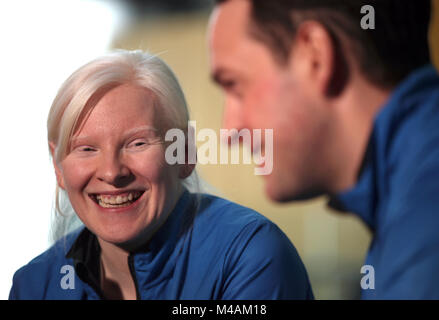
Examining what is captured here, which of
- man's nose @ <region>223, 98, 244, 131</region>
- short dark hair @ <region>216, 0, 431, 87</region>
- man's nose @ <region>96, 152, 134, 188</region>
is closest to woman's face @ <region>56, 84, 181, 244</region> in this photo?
man's nose @ <region>96, 152, 134, 188</region>

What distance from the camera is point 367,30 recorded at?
0.70 m

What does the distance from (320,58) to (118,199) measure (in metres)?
0.44

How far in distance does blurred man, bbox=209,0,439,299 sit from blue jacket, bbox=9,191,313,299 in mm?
164

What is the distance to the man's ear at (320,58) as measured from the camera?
69cm

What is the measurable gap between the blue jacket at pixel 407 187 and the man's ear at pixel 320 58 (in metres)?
0.08

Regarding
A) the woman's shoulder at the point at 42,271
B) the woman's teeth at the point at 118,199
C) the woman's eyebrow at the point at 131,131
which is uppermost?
the woman's eyebrow at the point at 131,131

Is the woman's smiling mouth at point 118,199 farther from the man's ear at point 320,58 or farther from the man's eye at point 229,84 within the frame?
the man's ear at point 320,58

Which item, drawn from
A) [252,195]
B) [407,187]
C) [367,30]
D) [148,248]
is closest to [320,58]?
[367,30]

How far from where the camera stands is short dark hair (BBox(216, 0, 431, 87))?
69cm

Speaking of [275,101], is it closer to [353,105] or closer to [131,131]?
[353,105]

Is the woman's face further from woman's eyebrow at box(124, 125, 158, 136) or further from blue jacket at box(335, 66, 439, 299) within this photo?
blue jacket at box(335, 66, 439, 299)

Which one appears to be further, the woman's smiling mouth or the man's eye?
the woman's smiling mouth

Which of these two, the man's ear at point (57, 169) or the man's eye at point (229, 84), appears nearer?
the man's eye at point (229, 84)

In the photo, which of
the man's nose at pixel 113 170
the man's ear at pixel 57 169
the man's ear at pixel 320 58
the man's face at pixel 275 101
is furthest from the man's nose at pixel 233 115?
the man's ear at pixel 57 169
